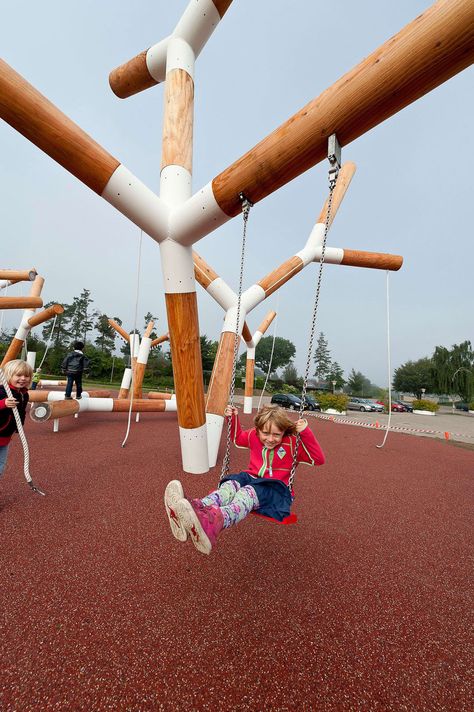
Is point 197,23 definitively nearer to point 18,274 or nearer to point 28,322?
point 18,274

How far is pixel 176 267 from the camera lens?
3.13m

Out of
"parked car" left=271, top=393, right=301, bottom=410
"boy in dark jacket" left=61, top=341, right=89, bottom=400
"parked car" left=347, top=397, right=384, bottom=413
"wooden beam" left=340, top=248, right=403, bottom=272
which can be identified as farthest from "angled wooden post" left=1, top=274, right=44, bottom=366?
"parked car" left=347, top=397, right=384, bottom=413

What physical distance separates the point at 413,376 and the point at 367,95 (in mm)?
73157

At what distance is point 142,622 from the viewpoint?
5.59ft

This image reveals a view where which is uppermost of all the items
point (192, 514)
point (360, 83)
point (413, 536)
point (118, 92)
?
point (118, 92)

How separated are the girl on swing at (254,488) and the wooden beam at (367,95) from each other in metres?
1.76

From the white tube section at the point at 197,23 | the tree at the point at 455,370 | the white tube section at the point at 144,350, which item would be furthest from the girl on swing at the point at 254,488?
the tree at the point at 455,370

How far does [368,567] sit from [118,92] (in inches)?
240

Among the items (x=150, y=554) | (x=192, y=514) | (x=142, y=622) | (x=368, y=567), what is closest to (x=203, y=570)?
(x=150, y=554)

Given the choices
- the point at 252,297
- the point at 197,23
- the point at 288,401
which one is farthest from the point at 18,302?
the point at 288,401

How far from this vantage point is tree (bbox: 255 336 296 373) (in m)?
75.5

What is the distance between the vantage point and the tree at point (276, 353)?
248 feet

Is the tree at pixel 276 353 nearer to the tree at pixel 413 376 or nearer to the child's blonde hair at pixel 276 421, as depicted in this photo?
the tree at pixel 413 376

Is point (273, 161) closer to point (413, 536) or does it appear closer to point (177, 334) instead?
point (177, 334)
